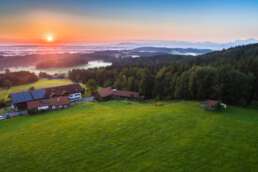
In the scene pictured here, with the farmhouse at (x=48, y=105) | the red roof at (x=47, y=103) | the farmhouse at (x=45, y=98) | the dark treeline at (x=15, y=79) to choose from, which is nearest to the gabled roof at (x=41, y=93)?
the farmhouse at (x=45, y=98)

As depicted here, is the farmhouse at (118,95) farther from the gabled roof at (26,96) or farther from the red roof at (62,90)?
the gabled roof at (26,96)

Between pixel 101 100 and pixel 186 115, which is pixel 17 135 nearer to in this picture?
pixel 186 115

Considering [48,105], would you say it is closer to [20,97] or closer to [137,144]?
[20,97]

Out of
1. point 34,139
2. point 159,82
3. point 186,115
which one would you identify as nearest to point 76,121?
point 34,139

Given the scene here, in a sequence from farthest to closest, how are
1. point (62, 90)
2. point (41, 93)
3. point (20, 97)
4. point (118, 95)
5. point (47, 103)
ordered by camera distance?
point (62, 90)
point (41, 93)
point (118, 95)
point (20, 97)
point (47, 103)

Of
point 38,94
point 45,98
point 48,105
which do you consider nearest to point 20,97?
point 38,94

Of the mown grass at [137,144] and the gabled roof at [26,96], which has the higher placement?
the mown grass at [137,144]

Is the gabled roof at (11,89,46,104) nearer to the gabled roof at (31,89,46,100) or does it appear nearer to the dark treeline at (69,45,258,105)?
the gabled roof at (31,89,46,100)
